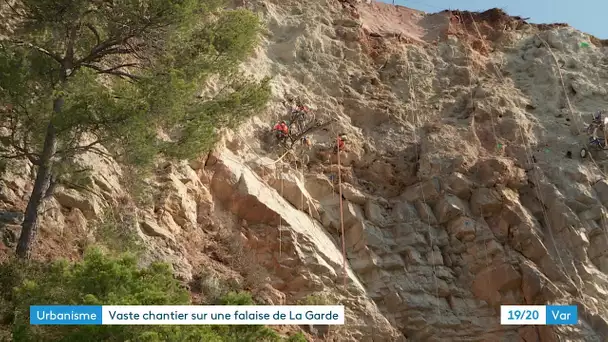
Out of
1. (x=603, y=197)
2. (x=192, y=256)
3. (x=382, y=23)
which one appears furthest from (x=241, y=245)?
(x=382, y=23)

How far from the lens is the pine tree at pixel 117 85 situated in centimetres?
901

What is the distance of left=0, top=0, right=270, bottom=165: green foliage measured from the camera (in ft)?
29.6

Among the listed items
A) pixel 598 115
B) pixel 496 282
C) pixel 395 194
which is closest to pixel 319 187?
pixel 395 194

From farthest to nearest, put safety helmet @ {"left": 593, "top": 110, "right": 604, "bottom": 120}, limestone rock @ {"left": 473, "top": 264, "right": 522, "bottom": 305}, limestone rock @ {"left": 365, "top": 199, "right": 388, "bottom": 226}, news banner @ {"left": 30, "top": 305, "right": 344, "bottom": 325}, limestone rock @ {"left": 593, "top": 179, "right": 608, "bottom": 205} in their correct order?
1. safety helmet @ {"left": 593, "top": 110, "right": 604, "bottom": 120}
2. limestone rock @ {"left": 593, "top": 179, "right": 608, "bottom": 205}
3. limestone rock @ {"left": 365, "top": 199, "right": 388, "bottom": 226}
4. limestone rock @ {"left": 473, "top": 264, "right": 522, "bottom": 305}
5. news banner @ {"left": 30, "top": 305, "right": 344, "bottom": 325}

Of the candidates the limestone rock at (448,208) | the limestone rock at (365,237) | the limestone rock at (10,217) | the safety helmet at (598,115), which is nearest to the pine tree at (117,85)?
the limestone rock at (10,217)

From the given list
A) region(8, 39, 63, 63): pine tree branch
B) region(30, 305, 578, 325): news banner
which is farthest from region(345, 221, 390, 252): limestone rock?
region(8, 39, 63, 63): pine tree branch

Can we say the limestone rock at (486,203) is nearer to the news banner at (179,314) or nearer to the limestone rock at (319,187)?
the limestone rock at (319,187)

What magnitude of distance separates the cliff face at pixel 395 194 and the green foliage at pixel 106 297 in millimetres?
2400

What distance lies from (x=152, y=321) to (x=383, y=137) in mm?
9602

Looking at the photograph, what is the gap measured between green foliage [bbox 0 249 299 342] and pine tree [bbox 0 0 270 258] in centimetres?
186

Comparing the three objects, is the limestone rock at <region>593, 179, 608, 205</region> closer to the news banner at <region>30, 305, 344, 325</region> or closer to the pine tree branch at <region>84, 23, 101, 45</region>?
the news banner at <region>30, 305, 344, 325</region>

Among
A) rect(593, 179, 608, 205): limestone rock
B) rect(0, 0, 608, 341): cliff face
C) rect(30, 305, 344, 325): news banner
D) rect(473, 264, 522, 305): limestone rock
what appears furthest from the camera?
rect(593, 179, 608, 205): limestone rock

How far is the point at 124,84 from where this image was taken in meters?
9.81
